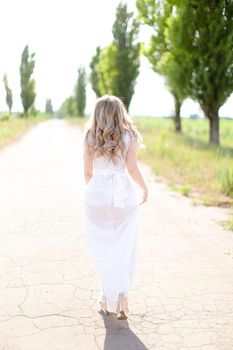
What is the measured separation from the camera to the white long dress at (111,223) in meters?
3.83

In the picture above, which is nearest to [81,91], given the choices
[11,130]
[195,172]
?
[11,130]

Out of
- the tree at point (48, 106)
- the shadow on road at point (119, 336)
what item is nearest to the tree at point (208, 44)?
the shadow on road at point (119, 336)

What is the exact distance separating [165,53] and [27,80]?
114 feet

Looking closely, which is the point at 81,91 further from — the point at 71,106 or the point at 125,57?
the point at 125,57

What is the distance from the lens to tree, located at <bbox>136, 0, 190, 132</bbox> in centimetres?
2033

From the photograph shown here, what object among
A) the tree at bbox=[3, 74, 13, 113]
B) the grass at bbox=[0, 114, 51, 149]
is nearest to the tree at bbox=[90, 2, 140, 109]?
the grass at bbox=[0, 114, 51, 149]

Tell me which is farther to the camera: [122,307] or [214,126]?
[214,126]

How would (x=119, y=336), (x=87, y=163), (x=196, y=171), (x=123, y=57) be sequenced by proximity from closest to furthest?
1. (x=119, y=336)
2. (x=87, y=163)
3. (x=196, y=171)
4. (x=123, y=57)

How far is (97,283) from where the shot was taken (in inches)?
181

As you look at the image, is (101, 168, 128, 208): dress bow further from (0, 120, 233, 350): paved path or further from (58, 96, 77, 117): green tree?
(58, 96, 77, 117): green tree

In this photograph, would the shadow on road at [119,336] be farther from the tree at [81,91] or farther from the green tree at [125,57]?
the tree at [81,91]

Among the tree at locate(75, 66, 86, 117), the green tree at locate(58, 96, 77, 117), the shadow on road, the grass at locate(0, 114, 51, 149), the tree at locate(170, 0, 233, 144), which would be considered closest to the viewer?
the shadow on road

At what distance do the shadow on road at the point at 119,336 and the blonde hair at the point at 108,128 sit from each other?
1.33m

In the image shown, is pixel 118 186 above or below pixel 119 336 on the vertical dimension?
above
